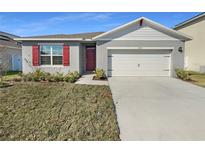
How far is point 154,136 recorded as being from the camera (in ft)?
14.3

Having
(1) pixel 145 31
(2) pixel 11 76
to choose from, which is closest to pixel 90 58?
(1) pixel 145 31

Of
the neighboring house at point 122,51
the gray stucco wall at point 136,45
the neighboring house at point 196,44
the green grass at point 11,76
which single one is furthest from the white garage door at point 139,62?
the green grass at point 11,76

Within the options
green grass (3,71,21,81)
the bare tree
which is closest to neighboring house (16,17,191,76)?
green grass (3,71,21,81)

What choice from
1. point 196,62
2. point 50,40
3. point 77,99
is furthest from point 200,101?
point 196,62

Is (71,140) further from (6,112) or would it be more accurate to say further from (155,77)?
(155,77)

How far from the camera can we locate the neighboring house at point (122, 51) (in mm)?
13711

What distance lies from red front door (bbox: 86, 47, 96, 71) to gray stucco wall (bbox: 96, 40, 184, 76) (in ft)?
11.5

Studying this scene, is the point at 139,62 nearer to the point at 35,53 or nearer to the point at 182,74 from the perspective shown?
the point at 182,74

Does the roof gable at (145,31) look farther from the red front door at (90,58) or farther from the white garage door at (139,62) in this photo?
the red front door at (90,58)

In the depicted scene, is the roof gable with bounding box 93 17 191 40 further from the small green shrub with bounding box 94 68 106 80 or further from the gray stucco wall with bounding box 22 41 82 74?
the small green shrub with bounding box 94 68 106 80

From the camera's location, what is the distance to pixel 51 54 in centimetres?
1411

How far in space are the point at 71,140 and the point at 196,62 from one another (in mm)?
18772

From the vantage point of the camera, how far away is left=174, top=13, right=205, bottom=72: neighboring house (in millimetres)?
18625

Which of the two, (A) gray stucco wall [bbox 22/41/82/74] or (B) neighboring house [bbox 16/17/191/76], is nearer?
(B) neighboring house [bbox 16/17/191/76]
